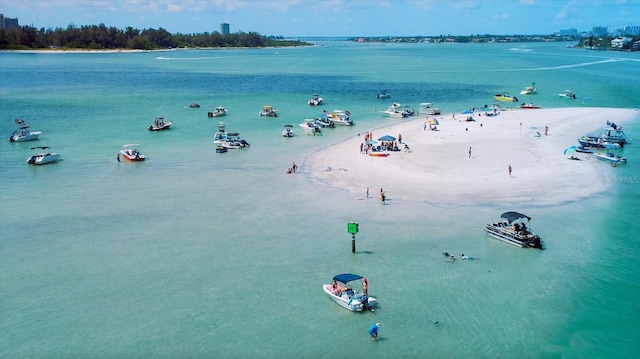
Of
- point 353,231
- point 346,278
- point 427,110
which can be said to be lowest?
point 346,278

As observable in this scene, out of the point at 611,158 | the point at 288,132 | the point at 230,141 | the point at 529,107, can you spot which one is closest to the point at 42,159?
the point at 230,141

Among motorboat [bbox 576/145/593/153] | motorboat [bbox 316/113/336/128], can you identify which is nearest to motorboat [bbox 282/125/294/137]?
motorboat [bbox 316/113/336/128]

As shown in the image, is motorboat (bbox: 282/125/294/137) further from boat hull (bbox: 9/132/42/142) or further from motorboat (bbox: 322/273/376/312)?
motorboat (bbox: 322/273/376/312)

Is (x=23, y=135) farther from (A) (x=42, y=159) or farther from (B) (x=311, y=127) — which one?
(B) (x=311, y=127)

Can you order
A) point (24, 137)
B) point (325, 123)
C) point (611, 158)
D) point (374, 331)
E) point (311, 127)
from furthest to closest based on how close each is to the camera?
point (325, 123)
point (311, 127)
point (24, 137)
point (611, 158)
point (374, 331)

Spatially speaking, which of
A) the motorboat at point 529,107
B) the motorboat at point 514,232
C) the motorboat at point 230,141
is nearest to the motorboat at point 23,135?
the motorboat at point 230,141

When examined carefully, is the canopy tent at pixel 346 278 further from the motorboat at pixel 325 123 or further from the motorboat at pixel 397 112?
the motorboat at pixel 397 112
